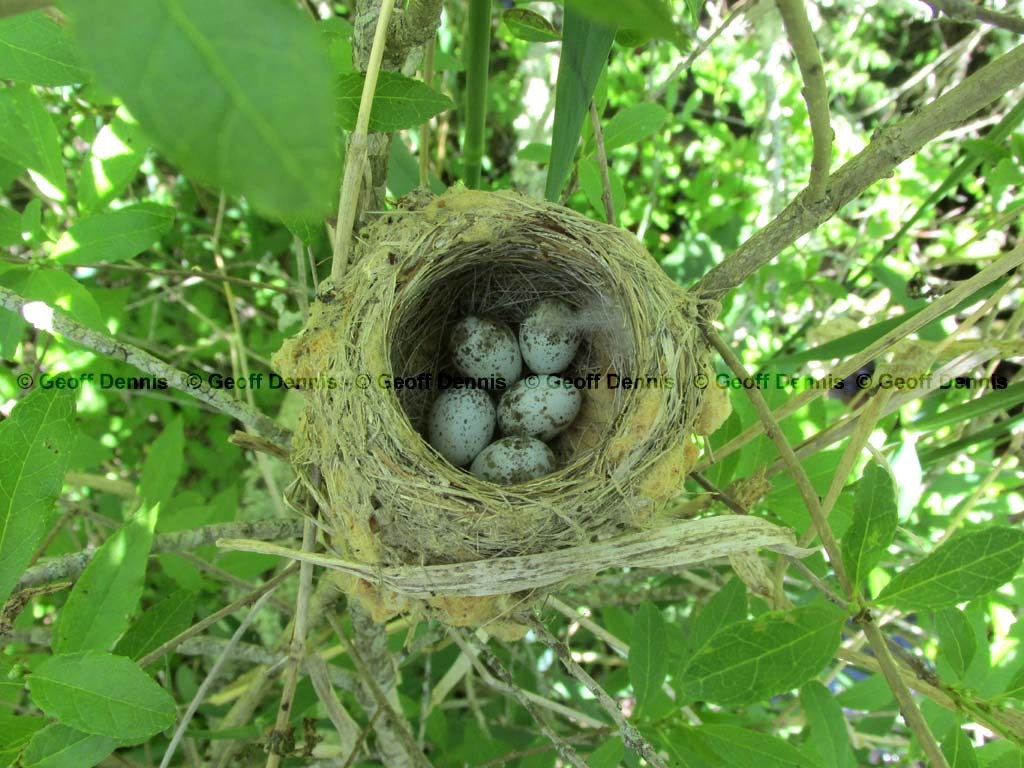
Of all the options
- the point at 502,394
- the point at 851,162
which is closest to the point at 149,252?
the point at 502,394

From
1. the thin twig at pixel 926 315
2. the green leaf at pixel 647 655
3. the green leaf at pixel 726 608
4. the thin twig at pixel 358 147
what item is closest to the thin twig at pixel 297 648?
the thin twig at pixel 358 147

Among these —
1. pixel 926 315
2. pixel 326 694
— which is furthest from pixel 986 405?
pixel 326 694

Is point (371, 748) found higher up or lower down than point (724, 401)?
lower down

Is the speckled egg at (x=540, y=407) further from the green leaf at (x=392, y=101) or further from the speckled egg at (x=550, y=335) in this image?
the green leaf at (x=392, y=101)

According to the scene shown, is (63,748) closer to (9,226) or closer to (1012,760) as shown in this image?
(9,226)

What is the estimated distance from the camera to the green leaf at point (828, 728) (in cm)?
106

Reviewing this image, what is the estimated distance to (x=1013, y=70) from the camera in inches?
32.0

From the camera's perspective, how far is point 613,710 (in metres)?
1.03

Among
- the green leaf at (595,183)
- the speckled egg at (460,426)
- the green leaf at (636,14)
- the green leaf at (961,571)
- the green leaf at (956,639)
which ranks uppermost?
the green leaf at (595,183)

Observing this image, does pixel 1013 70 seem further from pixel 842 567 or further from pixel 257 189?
pixel 257 189

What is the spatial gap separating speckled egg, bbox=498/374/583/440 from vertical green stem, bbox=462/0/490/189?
0.49m

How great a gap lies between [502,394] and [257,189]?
5.11 feet

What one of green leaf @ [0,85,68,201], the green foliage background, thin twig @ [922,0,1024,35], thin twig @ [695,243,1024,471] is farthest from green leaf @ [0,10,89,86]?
thin twig @ [695,243,1024,471]

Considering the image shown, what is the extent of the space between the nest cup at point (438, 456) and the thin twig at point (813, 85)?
33 centimetres
